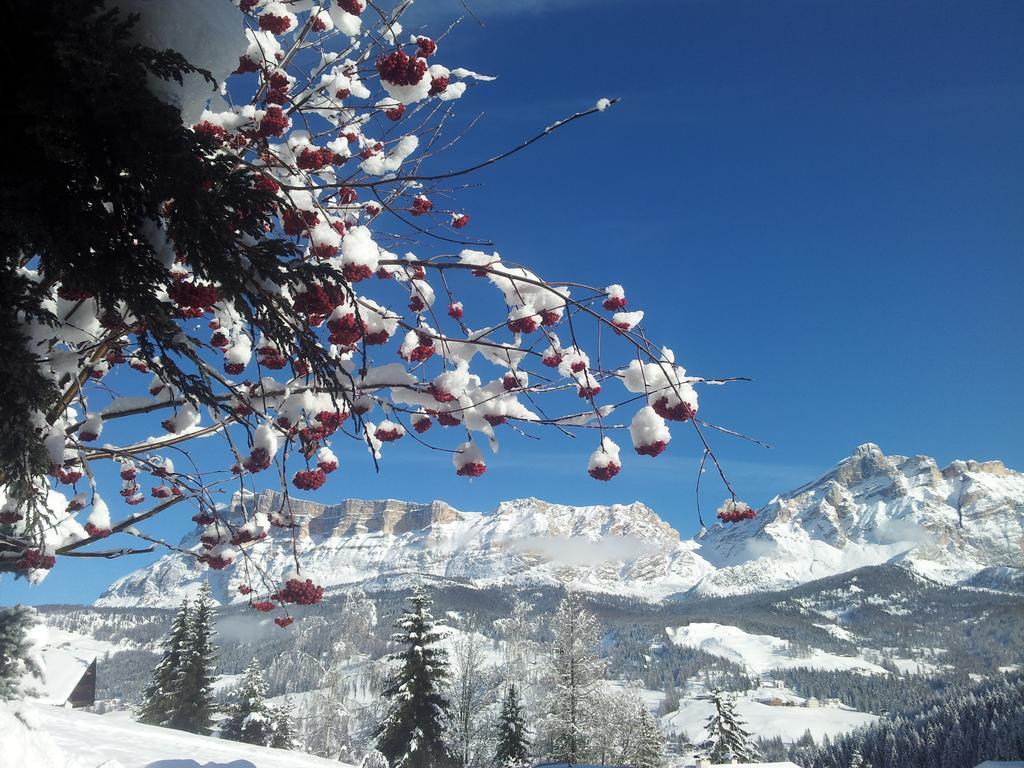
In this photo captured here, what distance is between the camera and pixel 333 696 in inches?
894

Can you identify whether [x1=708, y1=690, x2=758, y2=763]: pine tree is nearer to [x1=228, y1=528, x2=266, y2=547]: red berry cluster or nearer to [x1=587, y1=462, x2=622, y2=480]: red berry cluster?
[x1=228, y1=528, x2=266, y2=547]: red berry cluster

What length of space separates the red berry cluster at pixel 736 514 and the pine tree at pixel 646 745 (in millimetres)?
Result: 25273

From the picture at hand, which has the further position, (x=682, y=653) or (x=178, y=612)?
(x=682, y=653)

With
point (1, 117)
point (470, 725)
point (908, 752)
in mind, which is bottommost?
point (908, 752)

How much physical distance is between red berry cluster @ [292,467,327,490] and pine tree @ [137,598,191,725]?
25528 mm

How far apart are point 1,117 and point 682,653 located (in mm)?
186694

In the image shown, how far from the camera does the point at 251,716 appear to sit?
2411 cm

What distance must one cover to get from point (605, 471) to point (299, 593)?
139cm

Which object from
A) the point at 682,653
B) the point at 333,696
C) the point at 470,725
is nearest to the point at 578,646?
the point at 470,725

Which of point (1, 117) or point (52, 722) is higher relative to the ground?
point (1, 117)

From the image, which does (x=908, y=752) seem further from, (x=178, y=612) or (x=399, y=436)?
(x=399, y=436)

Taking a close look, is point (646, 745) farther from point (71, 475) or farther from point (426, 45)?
point (426, 45)

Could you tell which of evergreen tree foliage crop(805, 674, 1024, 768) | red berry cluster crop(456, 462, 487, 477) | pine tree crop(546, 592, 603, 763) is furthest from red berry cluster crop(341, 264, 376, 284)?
evergreen tree foliage crop(805, 674, 1024, 768)

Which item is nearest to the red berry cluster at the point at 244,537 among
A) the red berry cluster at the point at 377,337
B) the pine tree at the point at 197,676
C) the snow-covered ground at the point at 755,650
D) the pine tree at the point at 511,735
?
the red berry cluster at the point at 377,337
